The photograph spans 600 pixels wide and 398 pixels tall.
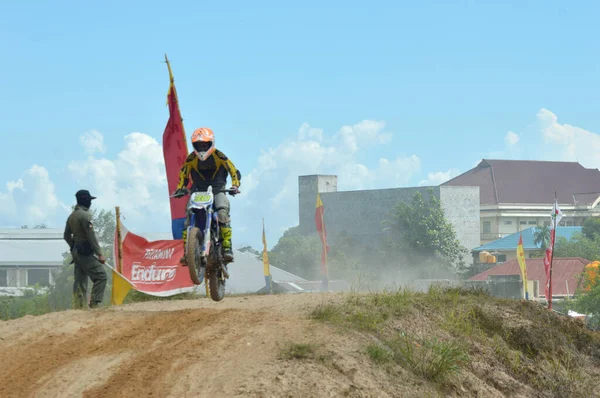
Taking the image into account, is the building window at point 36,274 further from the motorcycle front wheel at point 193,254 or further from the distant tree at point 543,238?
A: the motorcycle front wheel at point 193,254

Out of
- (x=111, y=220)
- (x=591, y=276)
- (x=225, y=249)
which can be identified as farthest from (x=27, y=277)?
(x=225, y=249)

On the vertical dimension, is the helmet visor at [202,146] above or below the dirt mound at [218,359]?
above

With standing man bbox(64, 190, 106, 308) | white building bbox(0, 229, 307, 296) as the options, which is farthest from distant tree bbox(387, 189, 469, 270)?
standing man bbox(64, 190, 106, 308)

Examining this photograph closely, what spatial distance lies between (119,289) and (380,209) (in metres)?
93.0

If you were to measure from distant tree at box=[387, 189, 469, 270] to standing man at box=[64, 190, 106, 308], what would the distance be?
80.9m

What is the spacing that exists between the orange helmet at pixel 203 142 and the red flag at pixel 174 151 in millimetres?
5210

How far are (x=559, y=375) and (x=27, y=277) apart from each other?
81753 millimetres

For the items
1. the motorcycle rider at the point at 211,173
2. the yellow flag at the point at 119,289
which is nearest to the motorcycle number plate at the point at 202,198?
the motorcycle rider at the point at 211,173

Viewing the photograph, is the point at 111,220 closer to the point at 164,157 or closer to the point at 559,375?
the point at 164,157

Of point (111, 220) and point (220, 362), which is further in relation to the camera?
point (111, 220)

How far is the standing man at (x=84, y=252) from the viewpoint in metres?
14.1

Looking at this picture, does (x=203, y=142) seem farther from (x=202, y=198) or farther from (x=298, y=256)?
(x=298, y=256)

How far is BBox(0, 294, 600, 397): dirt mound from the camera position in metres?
7.96

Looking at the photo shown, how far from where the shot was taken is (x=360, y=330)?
9.51 m
